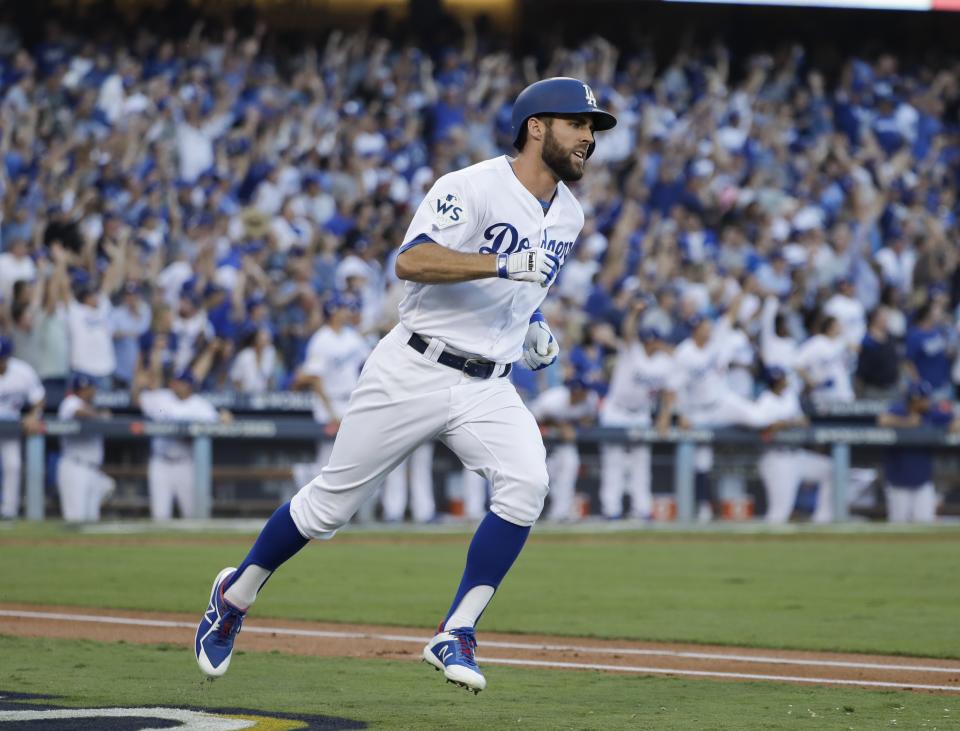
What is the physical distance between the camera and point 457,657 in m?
5.02

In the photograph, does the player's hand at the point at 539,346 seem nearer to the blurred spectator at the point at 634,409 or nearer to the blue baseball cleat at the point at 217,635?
the blue baseball cleat at the point at 217,635

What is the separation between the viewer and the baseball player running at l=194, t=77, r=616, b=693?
17.4ft

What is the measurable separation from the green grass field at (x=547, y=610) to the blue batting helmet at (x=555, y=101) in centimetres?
208

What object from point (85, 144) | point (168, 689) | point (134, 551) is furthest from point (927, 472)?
point (168, 689)

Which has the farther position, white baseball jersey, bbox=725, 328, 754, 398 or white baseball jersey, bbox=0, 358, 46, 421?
white baseball jersey, bbox=725, 328, 754, 398

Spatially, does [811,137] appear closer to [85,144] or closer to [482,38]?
[482,38]

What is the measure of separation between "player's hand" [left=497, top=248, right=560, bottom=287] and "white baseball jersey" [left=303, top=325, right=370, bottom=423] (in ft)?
32.0

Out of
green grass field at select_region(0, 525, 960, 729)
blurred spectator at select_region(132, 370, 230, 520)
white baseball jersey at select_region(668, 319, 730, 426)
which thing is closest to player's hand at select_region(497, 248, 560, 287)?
green grass field at select_region(0, 525, 960, 729)

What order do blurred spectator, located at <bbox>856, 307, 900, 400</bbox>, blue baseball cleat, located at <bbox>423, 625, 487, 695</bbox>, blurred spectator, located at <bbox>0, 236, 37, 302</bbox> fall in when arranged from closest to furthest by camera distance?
1. blue baseball cleat, located at <bbox>423, 625, 487, 695</bbox>
2. blurred spectator, located at <bbox>0, 236, 37, 302</bbox>
3. blurred spectator, located at <bbox>856, 307, 900, 400</bbox>

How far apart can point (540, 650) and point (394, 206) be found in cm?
1180

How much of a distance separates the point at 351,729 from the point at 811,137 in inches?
750

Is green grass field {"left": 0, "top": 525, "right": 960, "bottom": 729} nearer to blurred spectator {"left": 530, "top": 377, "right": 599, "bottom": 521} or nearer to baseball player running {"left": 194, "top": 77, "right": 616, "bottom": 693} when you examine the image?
baseball player running {"left": 194, "top": 77, "right": 616, "bottom": 693}

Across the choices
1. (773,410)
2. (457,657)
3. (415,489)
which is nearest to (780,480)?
(773,410)

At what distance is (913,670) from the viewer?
6.55m
